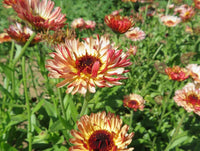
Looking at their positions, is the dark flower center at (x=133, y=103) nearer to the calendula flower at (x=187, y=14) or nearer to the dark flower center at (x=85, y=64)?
the dark flower center at (x=85, y=64)

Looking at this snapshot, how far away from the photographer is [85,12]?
15.0ft

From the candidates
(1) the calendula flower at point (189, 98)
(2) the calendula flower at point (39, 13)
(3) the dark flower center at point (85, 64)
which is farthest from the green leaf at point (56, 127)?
(1) the calendula flower at point (189, 98)

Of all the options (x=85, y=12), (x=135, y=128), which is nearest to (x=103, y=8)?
(x=85, y=12)

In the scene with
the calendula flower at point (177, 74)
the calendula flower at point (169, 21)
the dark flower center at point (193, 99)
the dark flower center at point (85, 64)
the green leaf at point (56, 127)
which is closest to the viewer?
the dark flower center at point (85, 64)

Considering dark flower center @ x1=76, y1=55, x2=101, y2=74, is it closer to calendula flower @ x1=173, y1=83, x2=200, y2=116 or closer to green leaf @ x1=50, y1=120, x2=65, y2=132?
green leaf @ x1=50, y1=120, x2=65, y2=132

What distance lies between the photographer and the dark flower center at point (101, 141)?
44.0 inches

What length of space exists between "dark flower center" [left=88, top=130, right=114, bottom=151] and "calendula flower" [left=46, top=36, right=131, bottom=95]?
1.07 ft

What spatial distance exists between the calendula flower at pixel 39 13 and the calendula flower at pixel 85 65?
0.58ft

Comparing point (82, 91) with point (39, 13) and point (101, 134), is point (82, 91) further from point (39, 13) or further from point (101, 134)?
point (39, 13)

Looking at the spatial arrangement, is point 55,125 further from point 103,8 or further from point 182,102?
point 103,8

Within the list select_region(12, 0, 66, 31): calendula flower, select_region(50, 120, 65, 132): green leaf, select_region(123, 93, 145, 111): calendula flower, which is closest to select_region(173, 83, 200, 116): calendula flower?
select_region(123, 93, 145, 111): calendula flower

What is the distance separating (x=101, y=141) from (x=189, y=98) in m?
0.97

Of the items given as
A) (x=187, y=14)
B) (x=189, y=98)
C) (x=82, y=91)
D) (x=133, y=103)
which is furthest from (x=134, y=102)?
(x=187, y=14)

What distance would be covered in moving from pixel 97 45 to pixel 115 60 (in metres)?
0.22
